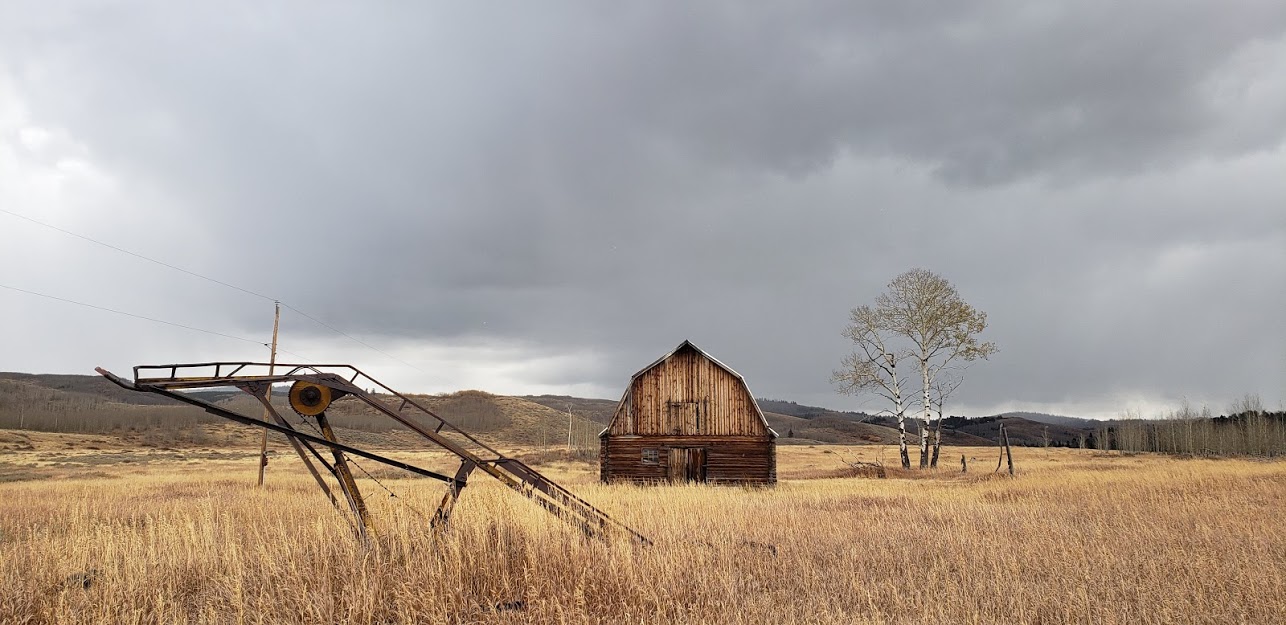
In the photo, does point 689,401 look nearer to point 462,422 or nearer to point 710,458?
point 710,458

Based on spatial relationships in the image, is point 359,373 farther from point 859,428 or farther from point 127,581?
point 859,428

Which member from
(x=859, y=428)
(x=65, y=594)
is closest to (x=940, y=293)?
(x=65, y=594)

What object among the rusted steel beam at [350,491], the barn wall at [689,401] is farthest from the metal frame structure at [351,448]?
the barn wall at [689,401]

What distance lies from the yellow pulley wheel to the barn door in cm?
2016

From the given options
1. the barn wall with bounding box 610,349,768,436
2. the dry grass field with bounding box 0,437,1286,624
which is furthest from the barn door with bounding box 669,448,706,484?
the dry grass field with bounding box 0,437,1286,624

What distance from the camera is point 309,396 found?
859 cm

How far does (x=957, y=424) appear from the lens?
159 metres

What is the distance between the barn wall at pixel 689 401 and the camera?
2750cm

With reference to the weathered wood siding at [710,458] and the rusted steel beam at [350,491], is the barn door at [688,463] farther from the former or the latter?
the rusted steel beam at [350,491]

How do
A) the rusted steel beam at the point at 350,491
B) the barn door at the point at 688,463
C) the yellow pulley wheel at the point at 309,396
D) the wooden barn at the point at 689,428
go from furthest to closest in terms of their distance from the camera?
1. the wooden barn at the point at 689,428
2. the barn door at the point at 688,463
3. the yellow pulley wheel at the point at 309,396
4. the rusted steel beam at the point at 350,491

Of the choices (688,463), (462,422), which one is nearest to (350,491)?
(688,463)

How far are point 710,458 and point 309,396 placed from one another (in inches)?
823

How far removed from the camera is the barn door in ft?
89.6

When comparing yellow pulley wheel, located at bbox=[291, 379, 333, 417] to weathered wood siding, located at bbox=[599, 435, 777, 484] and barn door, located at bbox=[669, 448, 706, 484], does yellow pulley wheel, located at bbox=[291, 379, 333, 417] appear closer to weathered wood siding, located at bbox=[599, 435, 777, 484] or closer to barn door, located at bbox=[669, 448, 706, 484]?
weathered wood siding, located at bbox=[599, 435, 777, 484]
